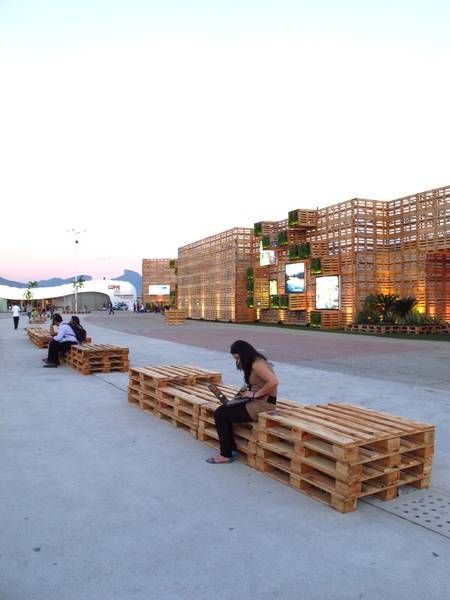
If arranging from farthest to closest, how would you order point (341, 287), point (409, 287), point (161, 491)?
point (341, 287), point (409, 287), point (161, 491)

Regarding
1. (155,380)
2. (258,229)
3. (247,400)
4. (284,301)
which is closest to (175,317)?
(284,301)

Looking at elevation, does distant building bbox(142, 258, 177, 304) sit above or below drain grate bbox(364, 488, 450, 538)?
above

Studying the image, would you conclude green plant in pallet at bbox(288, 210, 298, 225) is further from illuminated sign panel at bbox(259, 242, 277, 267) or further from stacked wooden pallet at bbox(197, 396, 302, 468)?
stacked wooden pallet at bbox(197, 396, 302, 468)

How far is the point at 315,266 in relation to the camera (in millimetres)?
33438

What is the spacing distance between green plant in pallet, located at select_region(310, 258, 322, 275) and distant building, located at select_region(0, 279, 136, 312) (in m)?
93.8

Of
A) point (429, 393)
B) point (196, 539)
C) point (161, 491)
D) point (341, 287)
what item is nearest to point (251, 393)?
point (161, 491)

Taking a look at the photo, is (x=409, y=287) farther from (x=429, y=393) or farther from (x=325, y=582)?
(x=325, y=582)

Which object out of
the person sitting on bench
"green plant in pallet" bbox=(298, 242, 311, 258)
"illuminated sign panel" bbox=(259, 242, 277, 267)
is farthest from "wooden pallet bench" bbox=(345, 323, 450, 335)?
the person sitting on bench

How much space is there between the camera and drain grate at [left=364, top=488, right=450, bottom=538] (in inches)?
164

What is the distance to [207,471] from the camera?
5406mm

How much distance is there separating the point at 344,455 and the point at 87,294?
129 m

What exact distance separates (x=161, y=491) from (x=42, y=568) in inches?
59.5

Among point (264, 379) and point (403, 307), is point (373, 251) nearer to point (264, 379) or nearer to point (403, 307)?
point (403, 307)

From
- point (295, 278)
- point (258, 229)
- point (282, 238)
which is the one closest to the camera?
point (295, 278)
